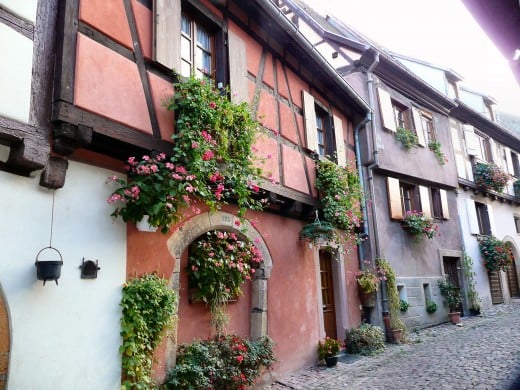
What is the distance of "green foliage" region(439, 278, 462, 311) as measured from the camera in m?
10.7

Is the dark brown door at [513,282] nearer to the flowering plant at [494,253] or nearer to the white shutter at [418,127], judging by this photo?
the flowering plant at [494,253]

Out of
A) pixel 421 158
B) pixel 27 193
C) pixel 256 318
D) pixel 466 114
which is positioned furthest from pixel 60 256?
pixel 466 114

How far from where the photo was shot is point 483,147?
15.4 metres

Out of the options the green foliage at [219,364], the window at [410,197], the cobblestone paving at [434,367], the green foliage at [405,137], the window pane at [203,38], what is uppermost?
the green foliage at [405,137]

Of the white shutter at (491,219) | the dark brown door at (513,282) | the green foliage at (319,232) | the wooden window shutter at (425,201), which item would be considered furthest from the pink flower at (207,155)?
the dark brown door at (513,282)

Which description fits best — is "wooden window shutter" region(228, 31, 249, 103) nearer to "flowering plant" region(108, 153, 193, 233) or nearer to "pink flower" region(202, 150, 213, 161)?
"pink flower" region(202, 150, 213, 161)

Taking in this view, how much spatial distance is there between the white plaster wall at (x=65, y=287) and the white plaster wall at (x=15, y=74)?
1.71 feet

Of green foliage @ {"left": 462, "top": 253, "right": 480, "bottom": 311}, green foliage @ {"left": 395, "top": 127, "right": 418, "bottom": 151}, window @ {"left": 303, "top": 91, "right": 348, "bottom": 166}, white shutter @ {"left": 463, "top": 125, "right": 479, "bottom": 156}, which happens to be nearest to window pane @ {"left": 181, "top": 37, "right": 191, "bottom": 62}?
window @ {"left": 303, "top": 91, "right": 348, "bottom": 166}

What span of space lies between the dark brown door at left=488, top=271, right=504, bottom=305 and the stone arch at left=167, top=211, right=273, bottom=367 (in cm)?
1027

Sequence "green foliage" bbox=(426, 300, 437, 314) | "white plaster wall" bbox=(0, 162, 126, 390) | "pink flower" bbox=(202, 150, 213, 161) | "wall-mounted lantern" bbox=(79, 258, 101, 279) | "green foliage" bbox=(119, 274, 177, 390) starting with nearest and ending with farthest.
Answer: "white plaster wall" bbox=(0, 162, 126, 390)
"wall-mounted lantern" bbox=(79, 258, 101, 279)
"green foliage" bbox=(119, 274, 177, 390)
"pink flower" bbox=(202, 150, 213, 161)
"green foliage" bbox=(426, 300, 437, 314)

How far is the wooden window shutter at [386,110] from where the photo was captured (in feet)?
33.4

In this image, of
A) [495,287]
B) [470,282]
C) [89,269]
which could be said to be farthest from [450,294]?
[89,269]

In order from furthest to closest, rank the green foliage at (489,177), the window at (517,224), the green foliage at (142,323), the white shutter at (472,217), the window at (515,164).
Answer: the window at (515,164)
the window at (517,224)
the green foliage at (489,177)
the white shutter at (472,217)
the green foliage at (142,323)

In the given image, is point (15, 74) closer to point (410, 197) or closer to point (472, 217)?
point (410, 197)
